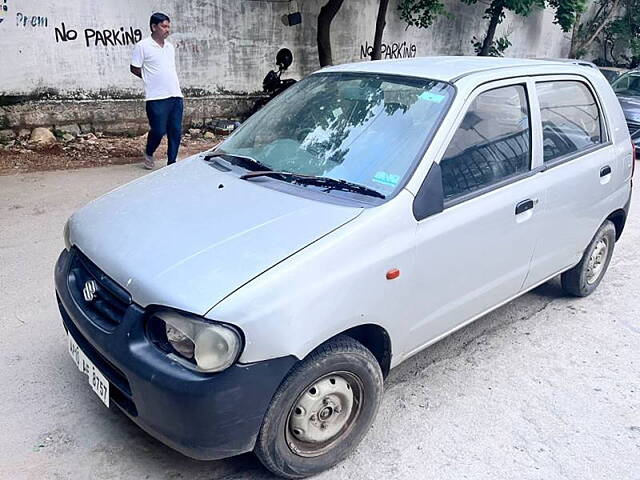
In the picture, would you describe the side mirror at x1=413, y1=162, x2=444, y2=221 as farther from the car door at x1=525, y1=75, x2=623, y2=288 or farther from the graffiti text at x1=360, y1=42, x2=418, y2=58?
the graffiti text at x1=360, y1=42, x2=418, y2=58

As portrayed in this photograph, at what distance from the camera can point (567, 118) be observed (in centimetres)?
376

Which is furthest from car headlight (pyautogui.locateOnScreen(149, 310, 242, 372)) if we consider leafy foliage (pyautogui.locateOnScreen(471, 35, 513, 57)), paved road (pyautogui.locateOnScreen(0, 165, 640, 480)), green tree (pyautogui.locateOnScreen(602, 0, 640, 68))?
green tree (pyautogui.locateOnScreen(602, 0, 640, 68))

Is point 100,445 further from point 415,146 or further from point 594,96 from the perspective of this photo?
point 594,96

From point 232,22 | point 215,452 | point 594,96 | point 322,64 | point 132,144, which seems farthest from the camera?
point 322,64

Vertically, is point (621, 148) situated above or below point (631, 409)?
above

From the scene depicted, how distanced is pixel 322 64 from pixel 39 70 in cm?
476

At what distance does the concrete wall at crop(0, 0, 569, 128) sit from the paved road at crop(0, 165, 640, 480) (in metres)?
4.21

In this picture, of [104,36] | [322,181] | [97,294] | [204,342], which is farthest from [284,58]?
[204,342]

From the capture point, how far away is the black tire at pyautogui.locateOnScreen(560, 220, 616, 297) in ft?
13.7

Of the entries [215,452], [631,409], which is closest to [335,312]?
[215,452]

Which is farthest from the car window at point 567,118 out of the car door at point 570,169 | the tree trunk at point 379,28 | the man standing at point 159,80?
the tree trunk at point 379,28

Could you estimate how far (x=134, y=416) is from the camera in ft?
7.54

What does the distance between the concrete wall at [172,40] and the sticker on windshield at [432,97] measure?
649cm

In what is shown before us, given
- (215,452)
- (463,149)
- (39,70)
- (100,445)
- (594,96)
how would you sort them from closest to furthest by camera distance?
1. (215,452)
2. (100,445)
3. (463,149)
4. (594,96)
5. (39,70)
